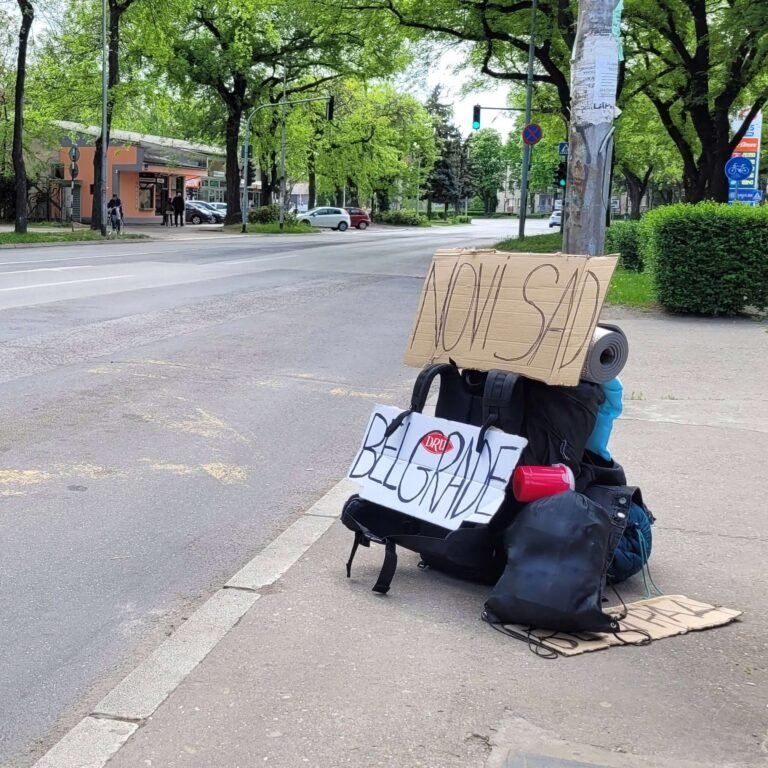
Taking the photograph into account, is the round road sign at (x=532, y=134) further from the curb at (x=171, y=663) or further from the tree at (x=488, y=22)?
the curb at (x=171, y=663)

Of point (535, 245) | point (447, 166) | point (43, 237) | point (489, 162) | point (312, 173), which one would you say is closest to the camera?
point (535, 245)

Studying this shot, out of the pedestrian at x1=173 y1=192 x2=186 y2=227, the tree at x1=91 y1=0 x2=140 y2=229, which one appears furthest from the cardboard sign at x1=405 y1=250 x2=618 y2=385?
the pedestrian at x1=173 y1=192 x2=186 y2=227

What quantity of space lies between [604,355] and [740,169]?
74.4ft

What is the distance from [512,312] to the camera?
4508 millimetres

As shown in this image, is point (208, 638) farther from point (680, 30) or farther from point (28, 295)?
point (680, 30)

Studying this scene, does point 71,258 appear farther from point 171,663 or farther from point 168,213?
point 168,213

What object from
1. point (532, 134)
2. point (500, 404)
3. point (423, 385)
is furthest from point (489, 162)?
point (500, 404)

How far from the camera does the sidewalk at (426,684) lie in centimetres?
305

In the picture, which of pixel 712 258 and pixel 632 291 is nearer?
pixel 712 258

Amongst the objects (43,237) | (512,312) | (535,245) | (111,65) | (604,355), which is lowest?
(43,237)

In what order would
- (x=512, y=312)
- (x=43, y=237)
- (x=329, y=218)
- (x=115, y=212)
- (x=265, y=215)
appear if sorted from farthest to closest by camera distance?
(x=329, y=218) → (x=265, y=215) → (x=115, y=212) → (x=43, y=237) → (x=512, y=312)

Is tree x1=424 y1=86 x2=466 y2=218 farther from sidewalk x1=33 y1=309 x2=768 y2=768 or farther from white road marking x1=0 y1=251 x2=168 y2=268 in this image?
sidewalk x1=33 y1=309 x2=768 y2=768

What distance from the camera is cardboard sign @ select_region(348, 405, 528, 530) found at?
412 centimetres

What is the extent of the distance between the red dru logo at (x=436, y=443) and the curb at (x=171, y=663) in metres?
0.87
